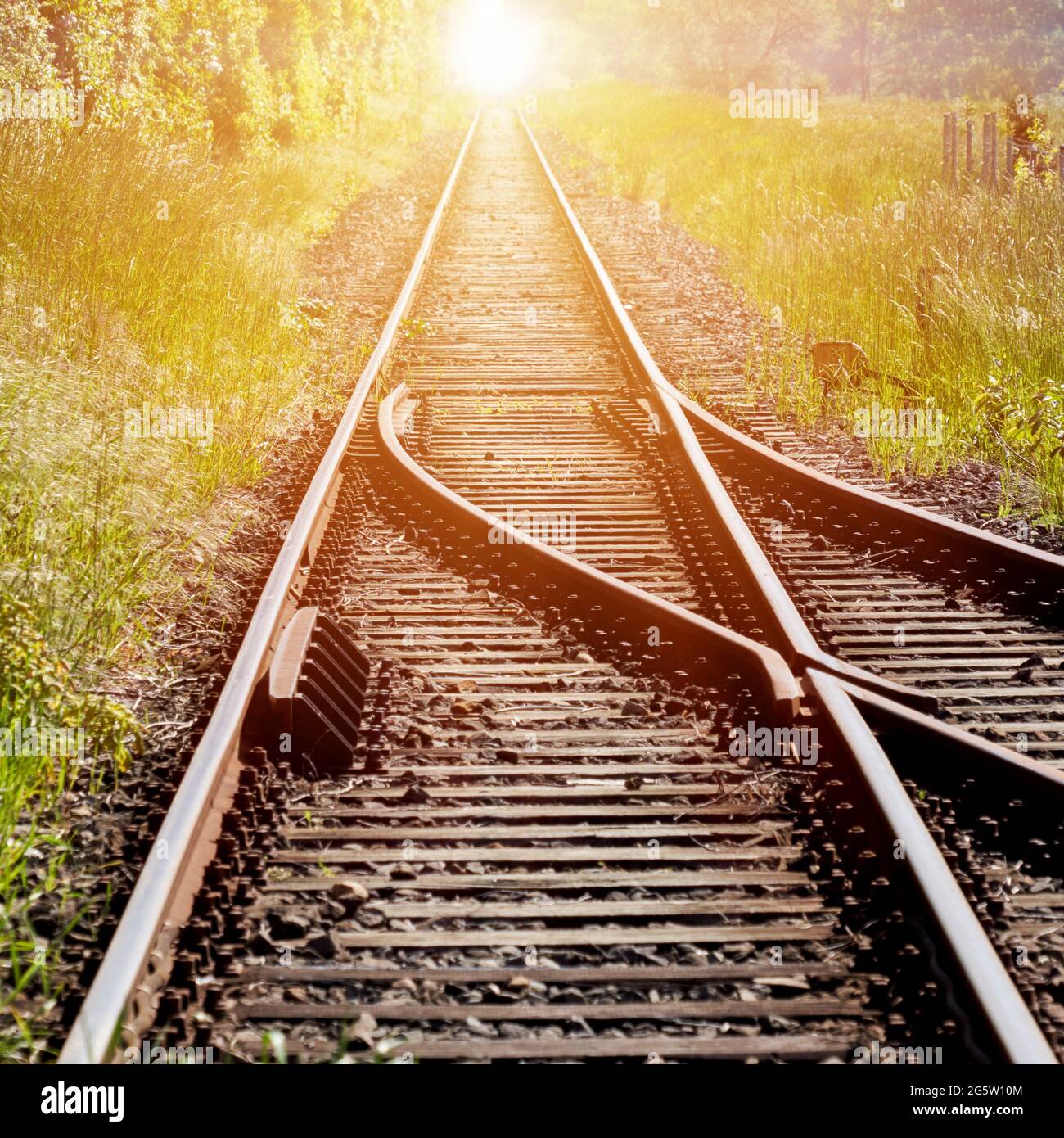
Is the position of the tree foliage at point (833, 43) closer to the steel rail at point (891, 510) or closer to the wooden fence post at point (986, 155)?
the wooden fence post at point (986, 155)

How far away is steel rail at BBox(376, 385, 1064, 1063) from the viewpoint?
2.33 m

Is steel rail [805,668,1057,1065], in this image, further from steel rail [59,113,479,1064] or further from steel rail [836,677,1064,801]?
steel rail [59,113,479,1064]

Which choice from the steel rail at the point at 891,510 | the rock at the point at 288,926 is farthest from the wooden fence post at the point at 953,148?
the rock at the point at 288,926

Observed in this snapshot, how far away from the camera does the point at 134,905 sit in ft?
8.57

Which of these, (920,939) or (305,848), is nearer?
(920,939)

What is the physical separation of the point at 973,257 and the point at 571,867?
23.1 ft

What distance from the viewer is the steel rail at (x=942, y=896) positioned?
Answer: 2287mm

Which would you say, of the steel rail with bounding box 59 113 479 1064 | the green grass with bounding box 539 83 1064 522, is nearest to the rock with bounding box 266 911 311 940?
the steel rail with bounding box 59 113 479 1064

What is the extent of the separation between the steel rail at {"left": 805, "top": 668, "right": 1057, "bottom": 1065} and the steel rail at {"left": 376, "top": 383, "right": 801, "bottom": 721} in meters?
0.15

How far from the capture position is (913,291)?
8523mm

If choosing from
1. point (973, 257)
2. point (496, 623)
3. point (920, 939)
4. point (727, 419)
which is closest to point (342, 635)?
point (496, 623)
